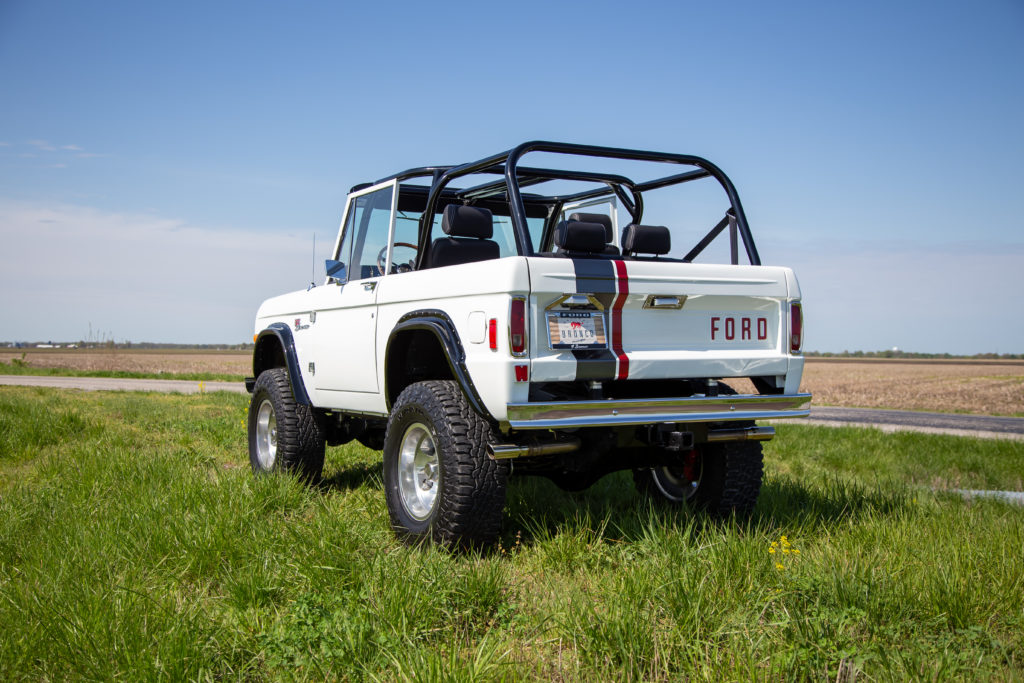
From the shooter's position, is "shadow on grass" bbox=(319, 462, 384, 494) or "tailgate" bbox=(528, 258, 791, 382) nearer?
"tailgate" bbox=(528, 258, 791, 382)

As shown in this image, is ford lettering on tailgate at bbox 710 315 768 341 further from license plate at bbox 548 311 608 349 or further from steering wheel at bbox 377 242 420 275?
steering wheel at bbox 377 242 420 275

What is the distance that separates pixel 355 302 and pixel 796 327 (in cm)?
282

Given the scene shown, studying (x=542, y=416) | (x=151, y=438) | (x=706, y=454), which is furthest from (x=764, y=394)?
(x=151, y=438)

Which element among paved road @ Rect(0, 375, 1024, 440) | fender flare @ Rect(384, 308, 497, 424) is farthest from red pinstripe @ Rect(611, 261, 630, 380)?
paved road @ Rect(0, 375, 1024, 440)

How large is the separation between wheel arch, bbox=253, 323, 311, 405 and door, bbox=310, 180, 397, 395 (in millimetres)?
285

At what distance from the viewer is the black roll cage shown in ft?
14.8

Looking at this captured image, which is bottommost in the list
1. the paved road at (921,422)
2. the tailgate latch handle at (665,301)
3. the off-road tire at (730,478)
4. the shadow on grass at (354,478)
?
the paved road at (921,422)

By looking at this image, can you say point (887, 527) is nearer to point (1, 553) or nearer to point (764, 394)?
point (764, 394)

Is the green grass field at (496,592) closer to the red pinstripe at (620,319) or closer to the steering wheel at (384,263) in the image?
the red pinstripe at (620,319)

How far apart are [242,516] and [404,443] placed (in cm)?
97

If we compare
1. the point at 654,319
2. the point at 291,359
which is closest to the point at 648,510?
the point at 654,319

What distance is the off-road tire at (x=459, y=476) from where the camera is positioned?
4.14 meters

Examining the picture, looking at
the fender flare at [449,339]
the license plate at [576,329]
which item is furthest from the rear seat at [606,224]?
the fender flare at [449,339]

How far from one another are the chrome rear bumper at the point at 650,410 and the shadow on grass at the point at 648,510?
1.76 ft
